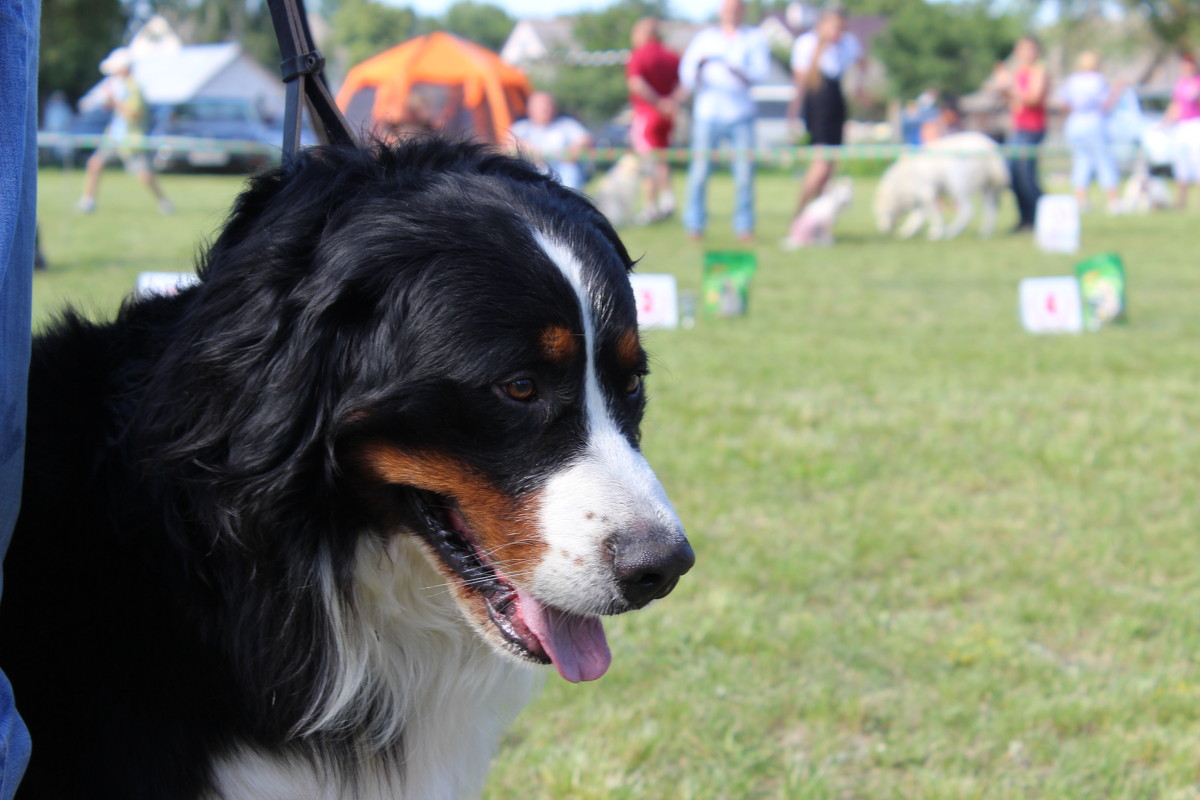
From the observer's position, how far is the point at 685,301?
317 inches

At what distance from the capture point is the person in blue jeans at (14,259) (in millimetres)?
1435

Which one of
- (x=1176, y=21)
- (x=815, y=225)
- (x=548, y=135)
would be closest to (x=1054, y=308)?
(x=815, y=225)

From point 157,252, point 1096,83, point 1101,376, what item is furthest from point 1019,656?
point 1096,83

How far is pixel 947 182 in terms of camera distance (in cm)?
1469

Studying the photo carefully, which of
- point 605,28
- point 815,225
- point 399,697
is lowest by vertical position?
point 399,697

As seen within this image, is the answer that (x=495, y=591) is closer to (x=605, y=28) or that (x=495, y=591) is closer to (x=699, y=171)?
(x=699, y=171)

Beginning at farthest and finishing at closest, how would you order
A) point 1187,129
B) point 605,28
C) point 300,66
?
point 605,28
point 1187,129
point 300,66

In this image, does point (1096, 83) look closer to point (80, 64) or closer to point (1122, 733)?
point (1122, 733)

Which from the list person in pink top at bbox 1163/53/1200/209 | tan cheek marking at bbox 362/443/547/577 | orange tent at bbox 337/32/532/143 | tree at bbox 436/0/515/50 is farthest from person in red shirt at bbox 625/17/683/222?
tree at bbox 436/0/515/50

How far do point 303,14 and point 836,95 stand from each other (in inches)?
447

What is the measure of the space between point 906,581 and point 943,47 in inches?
2398

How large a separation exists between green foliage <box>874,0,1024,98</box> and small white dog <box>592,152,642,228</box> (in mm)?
48762

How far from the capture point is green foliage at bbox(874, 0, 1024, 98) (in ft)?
191

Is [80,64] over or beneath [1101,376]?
over
